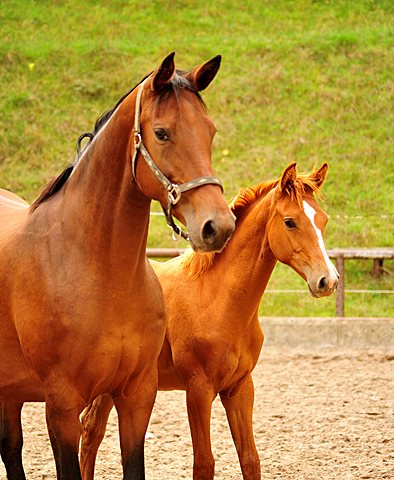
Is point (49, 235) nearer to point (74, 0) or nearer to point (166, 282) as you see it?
point (166, 282)

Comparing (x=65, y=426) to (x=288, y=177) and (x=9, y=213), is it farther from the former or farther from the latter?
(x=288, y=177)

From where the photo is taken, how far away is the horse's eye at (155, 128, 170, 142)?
2.27m

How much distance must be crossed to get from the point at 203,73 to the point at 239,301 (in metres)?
1.59

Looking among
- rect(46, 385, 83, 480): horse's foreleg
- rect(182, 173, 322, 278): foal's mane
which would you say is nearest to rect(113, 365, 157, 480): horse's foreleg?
rect(46, 385, 83, 480): horse's foreleg

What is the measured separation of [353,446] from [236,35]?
39.2ft

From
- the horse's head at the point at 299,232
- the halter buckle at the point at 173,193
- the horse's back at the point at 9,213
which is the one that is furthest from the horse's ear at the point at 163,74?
the horse's head at the point at 299,232

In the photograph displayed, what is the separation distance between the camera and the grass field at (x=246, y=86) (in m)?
10.9

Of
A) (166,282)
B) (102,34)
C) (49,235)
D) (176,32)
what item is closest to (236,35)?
(176,32)

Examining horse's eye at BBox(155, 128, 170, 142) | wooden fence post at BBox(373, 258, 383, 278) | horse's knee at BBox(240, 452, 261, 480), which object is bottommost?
horse's knee at BBox(240, 452, 261, 480)

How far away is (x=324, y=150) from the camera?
37.9ft

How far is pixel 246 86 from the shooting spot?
43.0 feet

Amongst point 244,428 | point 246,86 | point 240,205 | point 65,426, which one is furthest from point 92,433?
point 246,86

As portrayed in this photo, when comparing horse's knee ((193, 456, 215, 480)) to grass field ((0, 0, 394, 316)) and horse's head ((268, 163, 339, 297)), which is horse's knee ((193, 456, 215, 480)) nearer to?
horse's head ((268, 163, 339, 297))

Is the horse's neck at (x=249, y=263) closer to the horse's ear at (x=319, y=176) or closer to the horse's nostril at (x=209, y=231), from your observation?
the horse's ear at (x=319, y=176)
